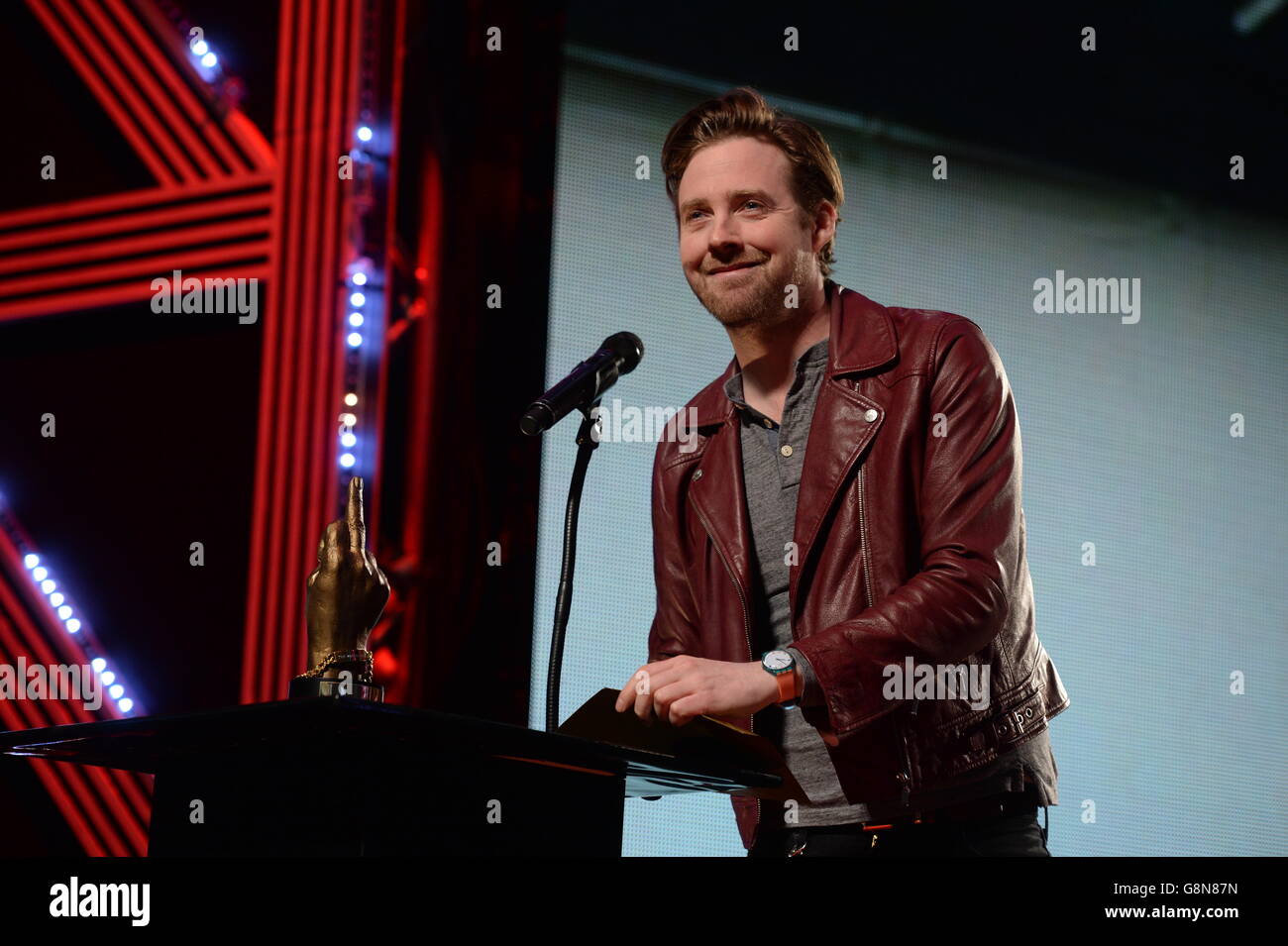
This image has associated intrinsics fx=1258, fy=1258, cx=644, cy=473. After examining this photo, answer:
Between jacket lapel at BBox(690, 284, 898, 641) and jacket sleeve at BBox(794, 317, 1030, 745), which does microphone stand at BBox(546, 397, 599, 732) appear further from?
jacket sleeve at BBox(794, 317, 1030, 745)

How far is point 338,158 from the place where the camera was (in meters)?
3.49

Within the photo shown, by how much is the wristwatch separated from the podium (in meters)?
0.12

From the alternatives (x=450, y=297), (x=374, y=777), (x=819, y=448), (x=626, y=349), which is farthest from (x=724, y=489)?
(x=450, y=297)

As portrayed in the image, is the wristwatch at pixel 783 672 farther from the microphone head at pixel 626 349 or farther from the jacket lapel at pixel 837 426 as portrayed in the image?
the microphone head at pixel 626 349

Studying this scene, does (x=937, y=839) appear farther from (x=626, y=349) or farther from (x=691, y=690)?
(x=626, y=349)

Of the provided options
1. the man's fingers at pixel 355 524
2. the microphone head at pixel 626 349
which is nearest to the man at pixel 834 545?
the microphone head at pixel 626 349

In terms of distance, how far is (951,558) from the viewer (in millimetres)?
1968

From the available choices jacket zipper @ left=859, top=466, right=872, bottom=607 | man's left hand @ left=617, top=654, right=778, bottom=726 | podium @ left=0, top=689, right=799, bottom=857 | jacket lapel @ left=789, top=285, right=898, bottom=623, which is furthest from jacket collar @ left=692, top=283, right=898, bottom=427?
podium @ left=0, top=689, right=799, bottom=857

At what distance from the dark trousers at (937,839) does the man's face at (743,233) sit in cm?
95

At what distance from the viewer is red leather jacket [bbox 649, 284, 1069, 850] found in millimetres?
1892

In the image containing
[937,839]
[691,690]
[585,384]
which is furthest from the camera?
[585,384]

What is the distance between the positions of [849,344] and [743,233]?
0.30 m
